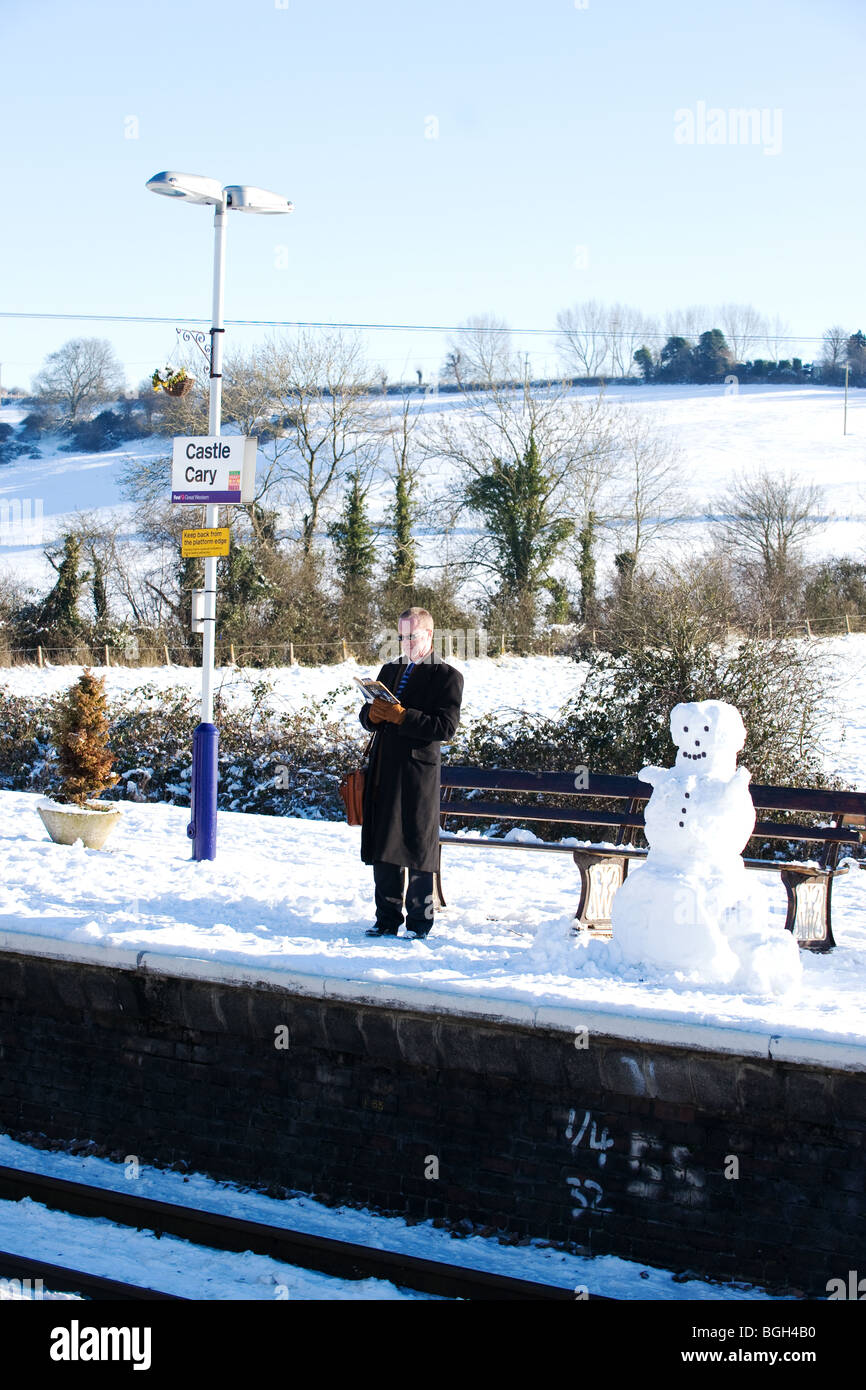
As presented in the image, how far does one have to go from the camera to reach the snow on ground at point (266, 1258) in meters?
5.52

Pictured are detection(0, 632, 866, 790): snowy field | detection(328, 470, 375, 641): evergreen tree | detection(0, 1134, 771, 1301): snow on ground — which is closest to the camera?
detection(0, 1134, 771, 1301): snow on ground

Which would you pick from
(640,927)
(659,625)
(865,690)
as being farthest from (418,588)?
(640,927)

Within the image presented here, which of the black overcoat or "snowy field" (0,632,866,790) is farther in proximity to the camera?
"snowy field" (0,632,866,790)

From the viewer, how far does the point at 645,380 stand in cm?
7738

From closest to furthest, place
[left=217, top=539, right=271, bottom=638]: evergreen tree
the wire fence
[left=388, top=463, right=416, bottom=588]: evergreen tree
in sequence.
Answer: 1. the wire fence
2. [left=217, top=539, right=271, bottom=638]: evergreen tree
3. [left=388, top=463, right=416, bottom=588]: evergreen tree

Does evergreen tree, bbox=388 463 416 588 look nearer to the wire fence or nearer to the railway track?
the wire fence

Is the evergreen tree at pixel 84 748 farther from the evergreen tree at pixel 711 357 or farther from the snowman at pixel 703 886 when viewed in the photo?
the evergreen tree at pixel 711 357

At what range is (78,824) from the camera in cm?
1047

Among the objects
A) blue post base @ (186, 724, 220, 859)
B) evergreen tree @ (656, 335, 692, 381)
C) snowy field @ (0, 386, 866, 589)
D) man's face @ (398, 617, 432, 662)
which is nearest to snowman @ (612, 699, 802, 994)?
man's face @ (398, 617, 432, 662)

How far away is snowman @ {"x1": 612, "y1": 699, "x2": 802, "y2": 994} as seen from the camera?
255 inches

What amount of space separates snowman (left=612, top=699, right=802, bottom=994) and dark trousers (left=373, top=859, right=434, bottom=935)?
118 cm

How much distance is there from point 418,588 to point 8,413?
56.7 metres

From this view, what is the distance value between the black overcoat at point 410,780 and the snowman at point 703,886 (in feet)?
3.83
